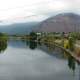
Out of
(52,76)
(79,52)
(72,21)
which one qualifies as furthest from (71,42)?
(72,21)

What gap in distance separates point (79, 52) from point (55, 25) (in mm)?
135768

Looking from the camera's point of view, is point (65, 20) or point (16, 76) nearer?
point (16, 76)

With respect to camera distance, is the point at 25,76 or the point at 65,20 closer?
the point at 25,76

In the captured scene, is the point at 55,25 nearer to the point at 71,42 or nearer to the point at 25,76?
the point at 71,42

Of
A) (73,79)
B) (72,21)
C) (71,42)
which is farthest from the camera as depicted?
(72,21)

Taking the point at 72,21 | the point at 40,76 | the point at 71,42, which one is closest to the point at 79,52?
the point at 71,42

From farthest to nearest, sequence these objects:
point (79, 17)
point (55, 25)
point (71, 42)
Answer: point (79, 17) → point (55, 25) → point (71, 42)

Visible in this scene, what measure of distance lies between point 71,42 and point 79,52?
6.34 meters

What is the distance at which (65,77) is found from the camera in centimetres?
1340

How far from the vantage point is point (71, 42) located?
27734 mm

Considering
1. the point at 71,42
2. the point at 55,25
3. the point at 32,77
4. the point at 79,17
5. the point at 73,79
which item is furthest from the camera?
the point at 79,17

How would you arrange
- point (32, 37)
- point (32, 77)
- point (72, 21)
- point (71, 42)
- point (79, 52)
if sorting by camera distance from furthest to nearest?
point (72, 21) < point (32, 37) < point (71, 42) < point (79, 52) < point (32, 77)

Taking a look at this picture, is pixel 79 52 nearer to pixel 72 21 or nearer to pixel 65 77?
pixel 65 77

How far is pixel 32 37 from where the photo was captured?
231 ft
